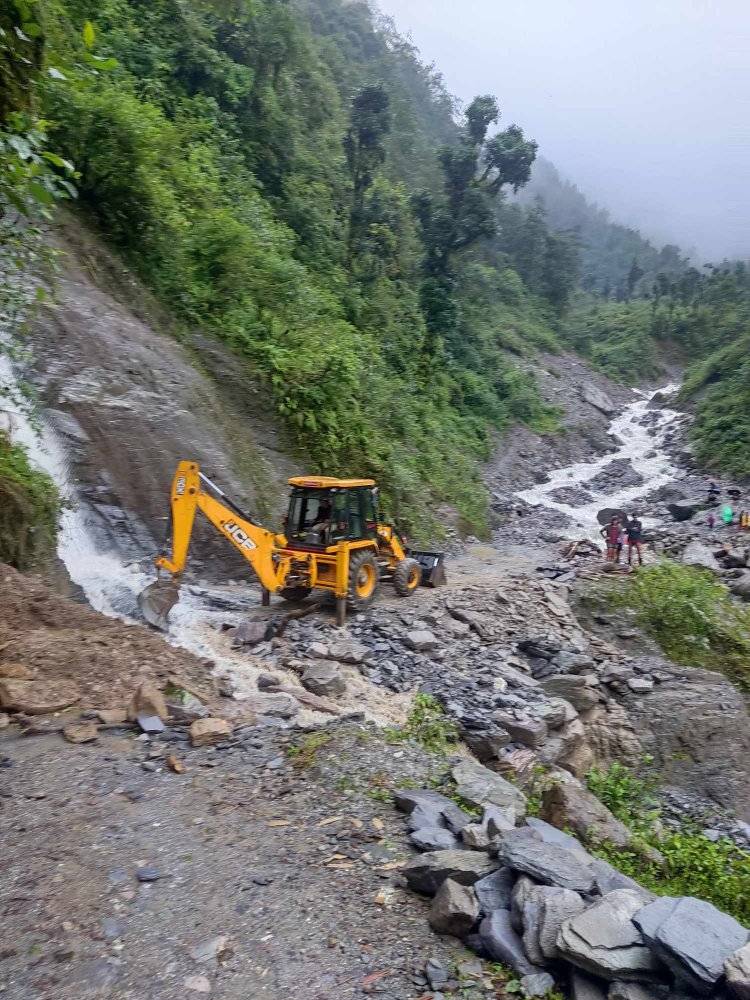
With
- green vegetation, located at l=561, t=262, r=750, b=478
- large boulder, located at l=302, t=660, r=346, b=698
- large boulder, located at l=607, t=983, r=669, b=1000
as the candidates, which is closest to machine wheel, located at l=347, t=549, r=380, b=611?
large boulder, located at l=302, t=660, r=346, b=698

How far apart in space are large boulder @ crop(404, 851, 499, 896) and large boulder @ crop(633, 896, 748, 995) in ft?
3.07

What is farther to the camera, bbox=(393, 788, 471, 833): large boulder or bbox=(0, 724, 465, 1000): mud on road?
bbox=(393, 788, 471, 833): large boulder

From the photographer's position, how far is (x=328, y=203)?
25.1 m

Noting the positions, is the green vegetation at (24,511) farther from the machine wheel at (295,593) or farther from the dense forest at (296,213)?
the machine wheel at (295,593)

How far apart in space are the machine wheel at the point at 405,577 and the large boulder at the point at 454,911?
7.81 meters


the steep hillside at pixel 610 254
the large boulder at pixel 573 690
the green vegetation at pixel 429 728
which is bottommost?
the large boulder at pixel 573 690

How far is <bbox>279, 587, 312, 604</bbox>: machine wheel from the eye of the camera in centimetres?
1032

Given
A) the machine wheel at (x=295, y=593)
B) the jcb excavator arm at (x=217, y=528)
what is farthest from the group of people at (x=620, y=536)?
the jcb excavator arm at (x=217, y=528)

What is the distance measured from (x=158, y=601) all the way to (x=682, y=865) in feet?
20.5

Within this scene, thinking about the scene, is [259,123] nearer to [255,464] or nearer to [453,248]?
[453,248]

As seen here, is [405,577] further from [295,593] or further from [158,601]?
[158,601]

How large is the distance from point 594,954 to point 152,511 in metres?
8.98

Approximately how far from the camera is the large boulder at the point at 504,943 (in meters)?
3.44

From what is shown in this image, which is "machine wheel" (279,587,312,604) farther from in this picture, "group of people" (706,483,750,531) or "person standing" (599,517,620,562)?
"group of people" (706,483,750,531)
